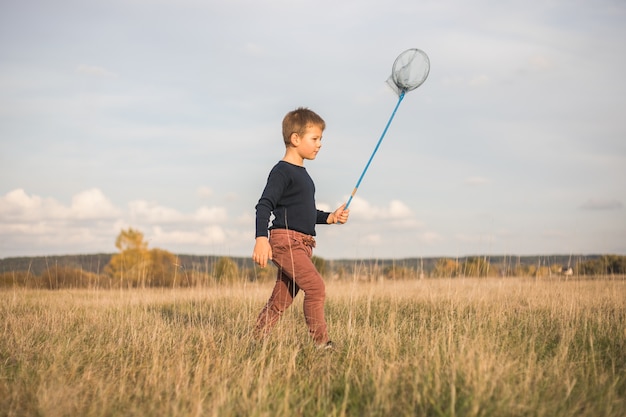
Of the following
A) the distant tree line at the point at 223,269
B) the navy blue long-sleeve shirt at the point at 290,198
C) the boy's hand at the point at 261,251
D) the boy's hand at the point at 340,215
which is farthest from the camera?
the distant tree line at the point at 223,269

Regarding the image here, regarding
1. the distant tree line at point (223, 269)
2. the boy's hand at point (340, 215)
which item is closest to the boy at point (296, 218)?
the boy's hand at point (340, 215)

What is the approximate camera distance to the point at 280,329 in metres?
4.99

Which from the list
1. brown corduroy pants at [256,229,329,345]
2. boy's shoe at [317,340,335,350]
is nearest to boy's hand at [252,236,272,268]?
brown corduroy pants at [256,229,329,345]

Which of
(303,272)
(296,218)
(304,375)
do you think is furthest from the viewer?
(296,218)

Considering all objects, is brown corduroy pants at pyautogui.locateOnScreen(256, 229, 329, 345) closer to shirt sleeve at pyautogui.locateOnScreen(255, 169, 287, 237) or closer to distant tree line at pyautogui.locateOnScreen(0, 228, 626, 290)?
shirt sleeve at pyautogui.locateOnScreen(255, 169, 287, 237)

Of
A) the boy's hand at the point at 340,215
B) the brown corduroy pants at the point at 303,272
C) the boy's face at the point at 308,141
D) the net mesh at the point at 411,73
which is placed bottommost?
the brown corduroy pants at the point at 303,272

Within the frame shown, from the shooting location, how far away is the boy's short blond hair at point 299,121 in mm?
4660

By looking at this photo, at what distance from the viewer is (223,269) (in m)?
7.07

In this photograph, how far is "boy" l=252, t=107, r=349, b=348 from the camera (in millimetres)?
4500

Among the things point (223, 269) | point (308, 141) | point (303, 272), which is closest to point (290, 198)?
point (308, 141)

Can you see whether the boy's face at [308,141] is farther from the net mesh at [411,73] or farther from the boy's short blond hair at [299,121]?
the net mesh at [411,73]

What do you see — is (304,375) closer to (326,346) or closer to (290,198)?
(326,346)

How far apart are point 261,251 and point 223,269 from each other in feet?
9.43

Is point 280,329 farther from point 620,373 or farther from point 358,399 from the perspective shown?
point 620,373
